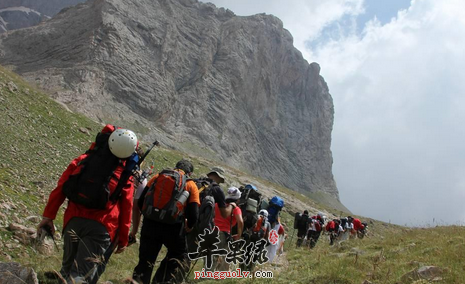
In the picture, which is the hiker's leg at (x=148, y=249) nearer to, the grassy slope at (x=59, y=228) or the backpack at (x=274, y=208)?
the grassy slope at (x=59, y=228)

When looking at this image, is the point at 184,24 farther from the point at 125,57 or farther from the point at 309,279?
the point at 309,279

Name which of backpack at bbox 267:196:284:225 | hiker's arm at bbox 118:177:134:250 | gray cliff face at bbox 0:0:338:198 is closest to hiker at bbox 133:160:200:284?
hiker's arm at bbox 118:177:134:250

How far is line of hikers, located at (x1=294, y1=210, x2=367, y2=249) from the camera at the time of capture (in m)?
15.5

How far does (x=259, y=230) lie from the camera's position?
733cm

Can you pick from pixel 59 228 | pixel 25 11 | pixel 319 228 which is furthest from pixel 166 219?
pixel 25 11

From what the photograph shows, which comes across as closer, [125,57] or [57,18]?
[125,57]

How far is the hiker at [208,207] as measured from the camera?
5.53 meters

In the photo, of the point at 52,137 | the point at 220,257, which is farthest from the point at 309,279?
the point at 52,137

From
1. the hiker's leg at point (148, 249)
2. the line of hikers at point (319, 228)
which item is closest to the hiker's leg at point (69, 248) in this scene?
the hiker's leg at point (148, 249)

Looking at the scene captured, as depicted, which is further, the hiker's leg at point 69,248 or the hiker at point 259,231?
the hiker at point 259,231

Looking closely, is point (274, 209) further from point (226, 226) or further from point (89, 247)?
point (89, 247)

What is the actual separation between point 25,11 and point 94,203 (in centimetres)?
17252

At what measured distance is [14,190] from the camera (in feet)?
29.6

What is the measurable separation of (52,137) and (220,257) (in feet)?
43.7
